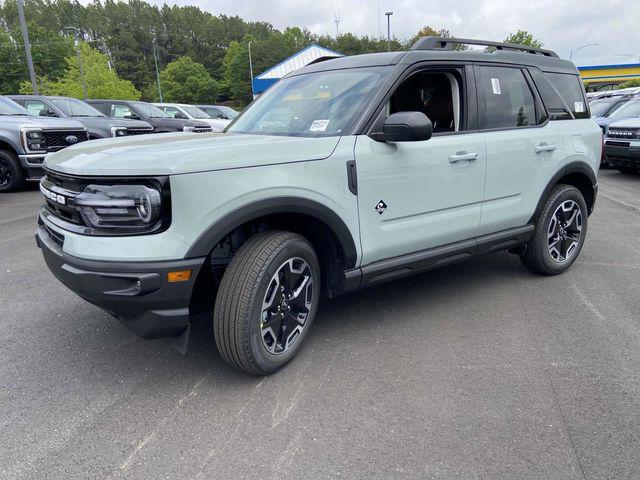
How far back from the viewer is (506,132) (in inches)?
156

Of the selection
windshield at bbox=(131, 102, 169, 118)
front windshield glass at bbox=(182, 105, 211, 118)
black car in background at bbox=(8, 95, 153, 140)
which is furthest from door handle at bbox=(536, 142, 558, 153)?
front windshield glass at bbox=(182, 105, 211, 118)

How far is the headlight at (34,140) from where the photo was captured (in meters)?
9.12

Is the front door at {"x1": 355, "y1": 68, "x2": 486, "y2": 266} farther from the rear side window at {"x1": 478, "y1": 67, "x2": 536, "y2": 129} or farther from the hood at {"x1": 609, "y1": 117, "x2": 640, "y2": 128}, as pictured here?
the hood at {"x1": 609, "y1": 117, "x2": 640, "y2": 128}

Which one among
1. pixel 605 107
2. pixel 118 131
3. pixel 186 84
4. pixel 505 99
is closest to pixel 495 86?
pixel 505 99

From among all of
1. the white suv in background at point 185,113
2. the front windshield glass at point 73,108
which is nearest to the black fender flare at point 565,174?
the front windshield glass at point 73,108

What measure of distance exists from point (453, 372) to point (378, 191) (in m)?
1.18

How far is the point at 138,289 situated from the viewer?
2.39 m

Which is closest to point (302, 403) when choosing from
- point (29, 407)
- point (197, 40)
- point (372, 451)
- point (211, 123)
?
point (372, 451)

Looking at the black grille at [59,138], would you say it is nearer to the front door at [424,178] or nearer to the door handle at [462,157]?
the front door at [424,178]

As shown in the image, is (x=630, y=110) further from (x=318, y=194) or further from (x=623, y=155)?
(x=318, y=194)

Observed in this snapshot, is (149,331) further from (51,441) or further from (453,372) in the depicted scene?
(453,372)

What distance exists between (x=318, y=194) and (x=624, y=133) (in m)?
10.5

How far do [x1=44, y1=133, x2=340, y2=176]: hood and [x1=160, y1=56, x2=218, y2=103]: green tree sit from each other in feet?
272

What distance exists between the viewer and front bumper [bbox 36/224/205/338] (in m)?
2.38
